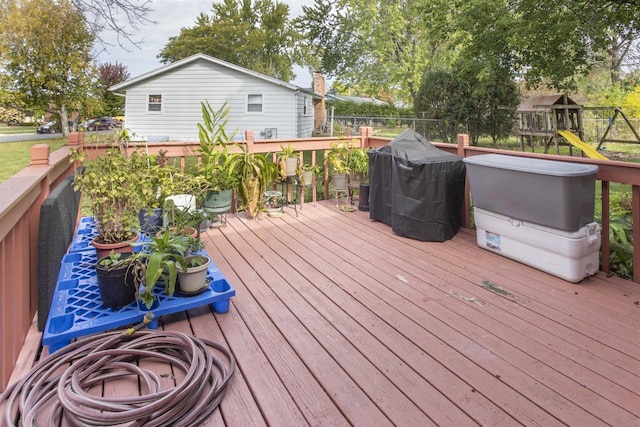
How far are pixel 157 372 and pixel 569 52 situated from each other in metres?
8.36

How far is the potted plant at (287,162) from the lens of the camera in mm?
4301

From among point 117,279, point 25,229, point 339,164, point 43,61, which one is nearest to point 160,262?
point 117,279

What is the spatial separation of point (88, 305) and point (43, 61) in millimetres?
15042

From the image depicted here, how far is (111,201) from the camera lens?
2297 millimetres

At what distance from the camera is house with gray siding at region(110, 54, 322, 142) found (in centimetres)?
1319

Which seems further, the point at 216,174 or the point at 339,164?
the point at 339,164

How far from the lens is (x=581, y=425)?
1381 millimetres

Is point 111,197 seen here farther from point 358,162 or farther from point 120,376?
point 358,162

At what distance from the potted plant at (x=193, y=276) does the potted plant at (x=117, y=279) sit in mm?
222

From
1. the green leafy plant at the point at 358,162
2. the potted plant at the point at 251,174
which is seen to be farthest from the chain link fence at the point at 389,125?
the potted plant at the point at 251,174

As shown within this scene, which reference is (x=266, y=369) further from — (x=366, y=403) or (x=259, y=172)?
Result: (x=259, y=172)

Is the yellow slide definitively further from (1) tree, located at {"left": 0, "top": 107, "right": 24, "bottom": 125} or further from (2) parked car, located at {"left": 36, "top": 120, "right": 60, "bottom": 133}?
(2) parked car, located at {"left": 36, "top": 120, "right": 60, "bottom": 133}

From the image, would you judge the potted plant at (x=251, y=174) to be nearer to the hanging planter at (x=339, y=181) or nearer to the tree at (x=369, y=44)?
the hanging planter at (x=339, y=181)

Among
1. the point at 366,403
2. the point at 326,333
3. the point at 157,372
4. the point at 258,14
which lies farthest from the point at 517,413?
the point at 258,14
